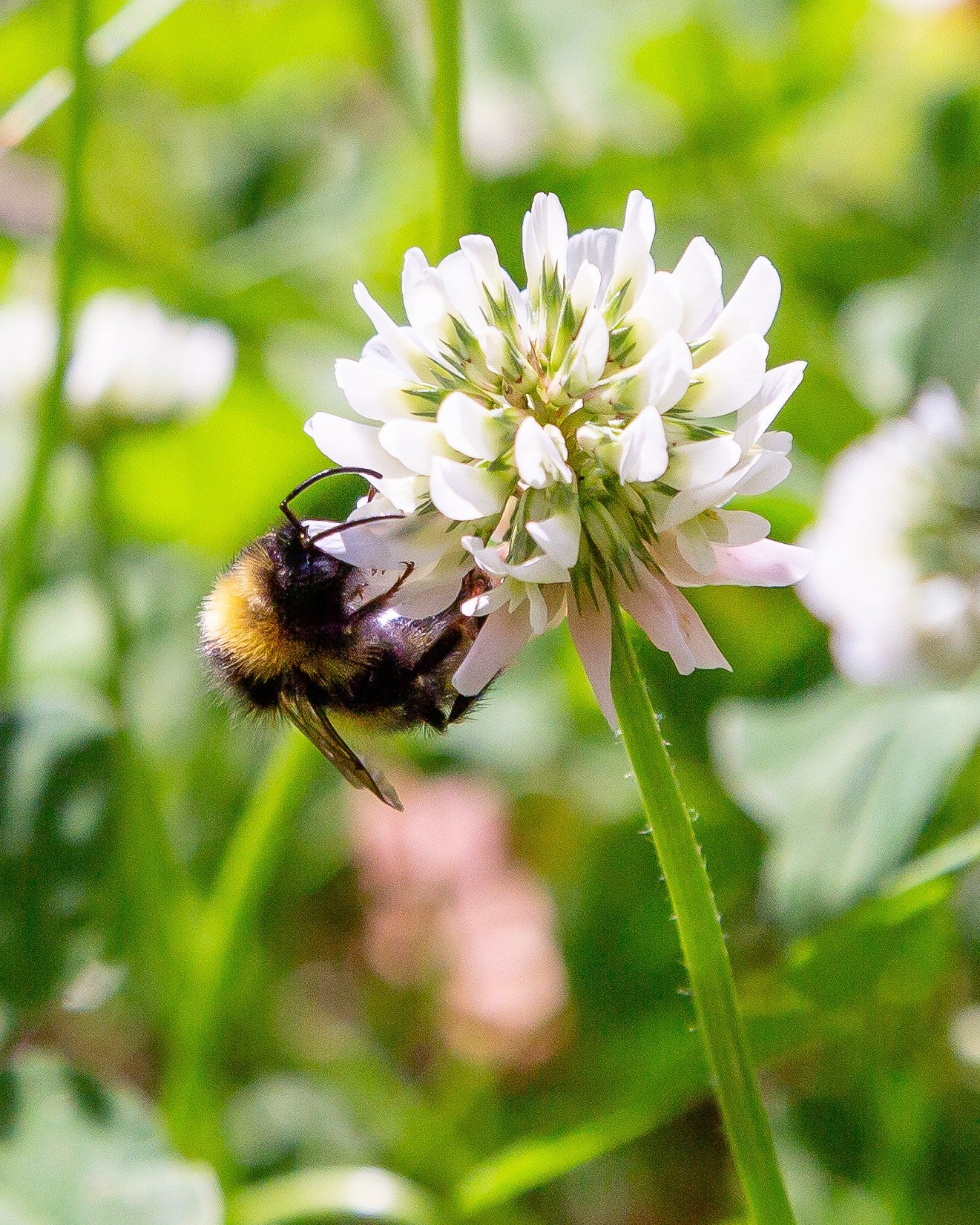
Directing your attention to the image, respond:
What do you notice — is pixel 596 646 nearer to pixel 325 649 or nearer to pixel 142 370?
pixel 325 649

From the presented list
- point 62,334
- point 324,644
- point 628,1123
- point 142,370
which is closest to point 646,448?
point 324,644

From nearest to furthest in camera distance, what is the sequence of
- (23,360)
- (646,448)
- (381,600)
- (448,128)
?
(646,448) < (381,600) < (448,128) < (23,360)

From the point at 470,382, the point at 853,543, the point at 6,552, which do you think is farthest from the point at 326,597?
the point at 6,552

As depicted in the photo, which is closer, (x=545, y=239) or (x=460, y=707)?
(x=545, y=239)

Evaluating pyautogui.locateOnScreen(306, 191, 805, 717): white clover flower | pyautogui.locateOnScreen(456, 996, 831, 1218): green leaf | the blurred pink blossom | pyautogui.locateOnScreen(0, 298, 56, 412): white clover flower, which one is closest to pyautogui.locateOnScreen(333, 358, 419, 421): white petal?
pyautogui.locateOnScreen(306, 191, 805, 717): white clover flower

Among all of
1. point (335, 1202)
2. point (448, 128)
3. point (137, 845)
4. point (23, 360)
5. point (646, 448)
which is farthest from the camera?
point (23, 360)

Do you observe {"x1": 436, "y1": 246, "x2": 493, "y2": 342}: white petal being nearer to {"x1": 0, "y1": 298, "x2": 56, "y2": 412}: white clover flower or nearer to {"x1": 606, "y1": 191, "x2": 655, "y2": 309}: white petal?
{"x1": 606, "y1": 191, "x2": 655, "y2": 309}: white petal
